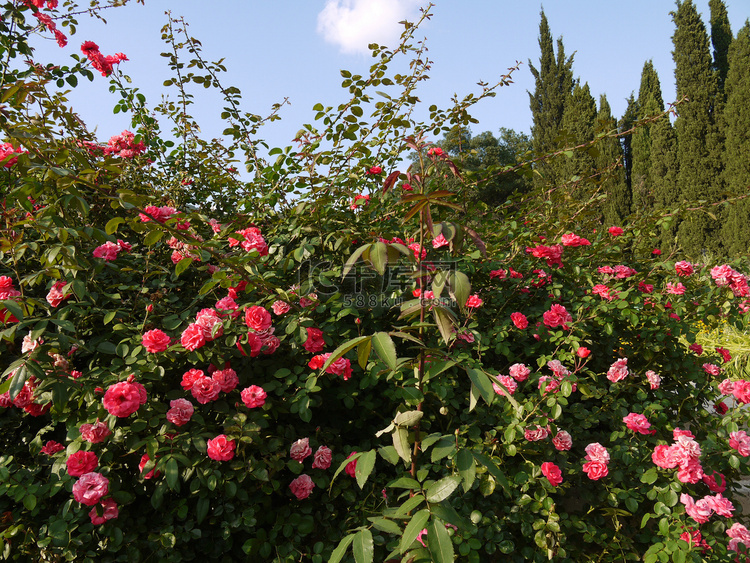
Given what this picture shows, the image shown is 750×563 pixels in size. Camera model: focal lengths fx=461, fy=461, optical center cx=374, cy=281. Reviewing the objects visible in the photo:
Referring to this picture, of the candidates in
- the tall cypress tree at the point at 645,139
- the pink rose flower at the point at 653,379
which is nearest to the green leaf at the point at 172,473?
the pink rose flower at the point at 653,379

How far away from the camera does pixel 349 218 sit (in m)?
2.35

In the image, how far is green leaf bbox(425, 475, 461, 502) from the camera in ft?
2.81

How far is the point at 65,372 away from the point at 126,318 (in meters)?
0.44

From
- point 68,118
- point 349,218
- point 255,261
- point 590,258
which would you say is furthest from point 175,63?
point 590,258

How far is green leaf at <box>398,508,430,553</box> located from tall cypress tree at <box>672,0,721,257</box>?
13.0 metres

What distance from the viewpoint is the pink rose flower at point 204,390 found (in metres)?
1.63

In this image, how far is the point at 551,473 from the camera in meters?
1.65

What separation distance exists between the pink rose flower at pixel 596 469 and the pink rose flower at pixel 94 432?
68.2 inches

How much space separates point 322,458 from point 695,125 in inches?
559

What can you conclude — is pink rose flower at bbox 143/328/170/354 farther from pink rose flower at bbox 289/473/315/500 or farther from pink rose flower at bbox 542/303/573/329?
pink rose flower at bbox 542/303/573/329

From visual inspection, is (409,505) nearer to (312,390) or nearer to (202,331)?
(312,390)

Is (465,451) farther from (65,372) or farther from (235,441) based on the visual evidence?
(65,372)

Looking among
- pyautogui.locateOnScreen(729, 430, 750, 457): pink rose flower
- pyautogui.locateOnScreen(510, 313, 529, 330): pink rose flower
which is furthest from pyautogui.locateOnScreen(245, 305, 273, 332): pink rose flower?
pyautogui.locateOnScreen(729, 430, 750, 457): pink rose flower

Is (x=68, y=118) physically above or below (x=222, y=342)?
above
